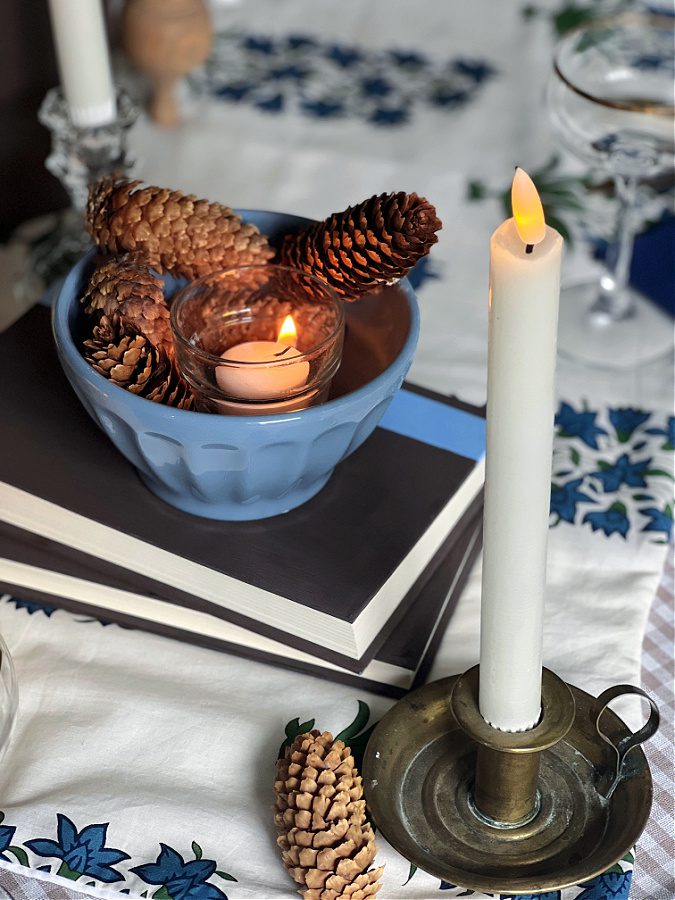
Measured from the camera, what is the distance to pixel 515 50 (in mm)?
834

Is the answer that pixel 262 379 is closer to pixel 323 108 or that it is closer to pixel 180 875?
pixel 180 875

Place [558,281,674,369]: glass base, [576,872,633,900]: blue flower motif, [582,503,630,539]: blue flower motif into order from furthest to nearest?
[558,281,674,369]: glass base, [582,503,630,539]: blue flower motif, [576,872,633,900]: blue flower motif

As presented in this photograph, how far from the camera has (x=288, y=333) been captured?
1.39 ft

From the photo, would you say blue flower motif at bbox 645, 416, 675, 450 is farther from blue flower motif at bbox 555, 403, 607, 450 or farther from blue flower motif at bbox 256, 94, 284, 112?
blue flower motif at bbox 256, 94, 284, 112

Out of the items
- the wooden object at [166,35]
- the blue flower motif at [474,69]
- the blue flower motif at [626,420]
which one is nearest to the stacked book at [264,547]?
the blue flower motif at [626,420]

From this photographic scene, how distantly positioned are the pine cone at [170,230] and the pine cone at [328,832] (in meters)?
0.19

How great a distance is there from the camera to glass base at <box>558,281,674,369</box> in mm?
591

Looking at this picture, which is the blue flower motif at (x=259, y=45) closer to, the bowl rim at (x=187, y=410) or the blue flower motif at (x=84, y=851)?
the bowl rim at (x=187, y=410)

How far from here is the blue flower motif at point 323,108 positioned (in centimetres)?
76

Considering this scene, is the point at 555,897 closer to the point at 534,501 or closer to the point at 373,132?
the point at 534,501

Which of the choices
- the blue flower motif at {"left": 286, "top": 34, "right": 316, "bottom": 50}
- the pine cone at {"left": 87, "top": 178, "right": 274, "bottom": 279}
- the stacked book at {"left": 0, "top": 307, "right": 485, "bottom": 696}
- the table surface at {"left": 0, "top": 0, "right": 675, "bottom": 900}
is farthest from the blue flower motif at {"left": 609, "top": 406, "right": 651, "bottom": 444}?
the blue flower motif at {"left": 286, "top": 34, "right": 316, "bottom": 50}

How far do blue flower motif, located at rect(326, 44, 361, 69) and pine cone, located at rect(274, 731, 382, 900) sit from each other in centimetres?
60

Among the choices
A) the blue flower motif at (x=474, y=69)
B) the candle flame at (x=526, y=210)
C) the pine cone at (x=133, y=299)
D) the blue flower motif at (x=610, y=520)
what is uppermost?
the candle flame at (x=526, y=210)

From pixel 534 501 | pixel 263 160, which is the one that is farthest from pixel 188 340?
pixel 263 160
